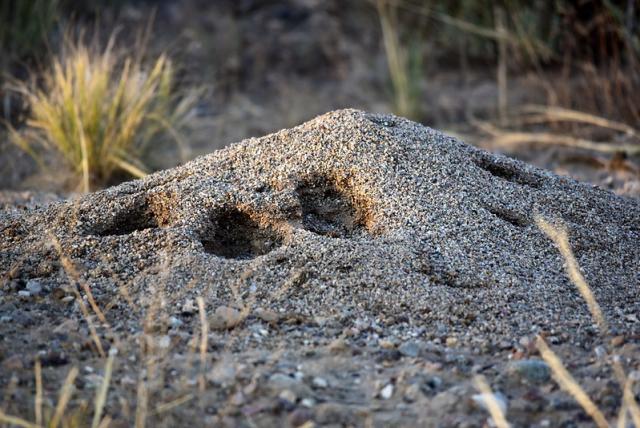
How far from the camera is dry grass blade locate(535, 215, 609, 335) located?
2.48 m

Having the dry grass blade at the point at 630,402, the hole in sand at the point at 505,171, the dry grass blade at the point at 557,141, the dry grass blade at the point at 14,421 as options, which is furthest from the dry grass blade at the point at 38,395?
the dry grass blade at the point at 557,141

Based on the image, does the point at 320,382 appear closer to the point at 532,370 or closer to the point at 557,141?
the point at 532,370

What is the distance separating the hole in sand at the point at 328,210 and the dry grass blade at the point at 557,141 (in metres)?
2.37

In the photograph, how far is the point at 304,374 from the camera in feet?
7.14

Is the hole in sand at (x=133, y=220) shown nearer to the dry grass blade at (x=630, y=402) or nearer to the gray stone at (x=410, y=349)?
the gray stone at (x=410, y=349)

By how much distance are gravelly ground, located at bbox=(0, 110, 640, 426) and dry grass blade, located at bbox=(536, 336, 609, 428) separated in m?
0.03

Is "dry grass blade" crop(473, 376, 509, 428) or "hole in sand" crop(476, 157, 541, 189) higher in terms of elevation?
"hole in sand" crop(476, 157, 541, 189)

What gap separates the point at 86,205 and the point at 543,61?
14.5ft

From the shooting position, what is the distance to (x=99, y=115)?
4.24m

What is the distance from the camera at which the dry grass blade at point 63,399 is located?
185 cm

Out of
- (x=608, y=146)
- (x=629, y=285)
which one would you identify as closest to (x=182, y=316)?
(x=629, y=285)

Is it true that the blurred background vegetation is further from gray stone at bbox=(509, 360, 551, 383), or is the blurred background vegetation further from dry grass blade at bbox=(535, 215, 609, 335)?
gray stone at bbox=(509, 360, 551, 383)

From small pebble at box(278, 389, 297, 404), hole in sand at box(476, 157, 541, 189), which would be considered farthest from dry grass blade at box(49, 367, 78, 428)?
hole in sand at box(476, 157, 541, 189)

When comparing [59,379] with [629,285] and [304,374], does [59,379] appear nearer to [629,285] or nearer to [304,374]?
[304,374]
